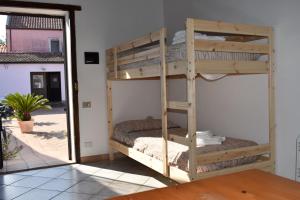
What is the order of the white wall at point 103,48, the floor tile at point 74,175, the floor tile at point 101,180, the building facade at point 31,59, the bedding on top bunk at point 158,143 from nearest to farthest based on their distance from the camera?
the bedding on top bunk at point 158,143
the floor tile at point 101,180
the floor tile at point 74,175
the white wall at point 103,48
the building facade at point 31,59

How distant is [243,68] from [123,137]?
1948 millimetres

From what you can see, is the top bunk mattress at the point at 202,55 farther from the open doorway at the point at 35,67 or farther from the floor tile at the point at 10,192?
the open doorway at the point at 35,67

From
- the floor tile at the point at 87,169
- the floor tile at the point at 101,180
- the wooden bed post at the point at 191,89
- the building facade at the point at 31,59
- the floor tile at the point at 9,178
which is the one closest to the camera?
the wooden bed post at the point at 191,89

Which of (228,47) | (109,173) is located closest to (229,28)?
(228,47)

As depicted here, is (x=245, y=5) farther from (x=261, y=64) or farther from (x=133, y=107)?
(x=133, y=107)

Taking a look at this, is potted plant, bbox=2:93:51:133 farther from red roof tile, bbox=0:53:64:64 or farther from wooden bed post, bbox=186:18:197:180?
wooden bed post, bbox=186:18:197:180

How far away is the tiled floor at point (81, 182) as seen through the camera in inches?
119

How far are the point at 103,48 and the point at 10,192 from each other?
7.31ft

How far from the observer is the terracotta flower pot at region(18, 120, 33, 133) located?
22.6 feet

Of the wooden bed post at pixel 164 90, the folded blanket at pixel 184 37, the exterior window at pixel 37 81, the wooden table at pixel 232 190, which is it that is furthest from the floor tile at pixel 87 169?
the exterior window at pixel 37 81

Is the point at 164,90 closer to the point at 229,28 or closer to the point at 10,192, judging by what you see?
the point at 229,28

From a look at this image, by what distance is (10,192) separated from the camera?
3.15m

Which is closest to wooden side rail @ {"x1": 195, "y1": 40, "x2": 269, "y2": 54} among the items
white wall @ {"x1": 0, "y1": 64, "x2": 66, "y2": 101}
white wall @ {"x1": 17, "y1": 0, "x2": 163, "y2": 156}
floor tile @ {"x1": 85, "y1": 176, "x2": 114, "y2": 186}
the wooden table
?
the wooden table

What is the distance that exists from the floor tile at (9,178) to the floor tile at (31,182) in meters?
0.09
